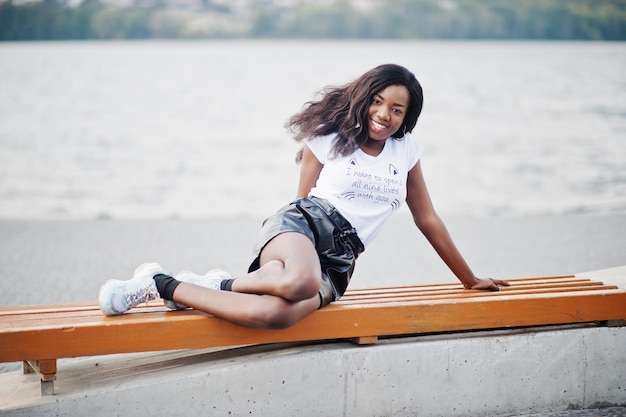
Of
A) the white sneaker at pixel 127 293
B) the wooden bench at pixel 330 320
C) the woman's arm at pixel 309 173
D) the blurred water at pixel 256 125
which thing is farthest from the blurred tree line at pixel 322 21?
the white sneaker at pixel 127 293

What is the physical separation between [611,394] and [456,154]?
20.5 metres

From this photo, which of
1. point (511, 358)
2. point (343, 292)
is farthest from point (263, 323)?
point (511, 358)

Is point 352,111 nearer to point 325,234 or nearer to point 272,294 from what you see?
point 325,234

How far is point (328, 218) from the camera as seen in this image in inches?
154

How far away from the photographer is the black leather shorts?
150 inches

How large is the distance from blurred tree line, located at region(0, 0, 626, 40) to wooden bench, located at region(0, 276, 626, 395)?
123 feet

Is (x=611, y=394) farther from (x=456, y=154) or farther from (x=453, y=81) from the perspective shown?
(x=453, y=81)

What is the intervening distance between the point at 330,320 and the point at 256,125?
28.0 metres

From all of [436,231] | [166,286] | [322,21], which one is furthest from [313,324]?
[322,21]

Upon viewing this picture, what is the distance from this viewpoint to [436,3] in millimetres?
42875

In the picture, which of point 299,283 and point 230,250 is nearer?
point 299,283

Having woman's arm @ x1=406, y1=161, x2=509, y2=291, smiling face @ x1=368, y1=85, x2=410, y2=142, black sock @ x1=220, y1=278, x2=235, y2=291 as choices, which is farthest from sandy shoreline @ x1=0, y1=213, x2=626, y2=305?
smiling face @ x1=368, y1=85, x2=410, y2=142

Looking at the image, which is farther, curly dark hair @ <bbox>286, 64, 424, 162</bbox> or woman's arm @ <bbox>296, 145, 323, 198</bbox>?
woman's arm @ <bbox>296, 145, 323, 198</bbox>

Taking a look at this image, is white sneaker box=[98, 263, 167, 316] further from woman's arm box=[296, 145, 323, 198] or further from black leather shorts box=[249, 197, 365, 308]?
woman's arm box=[296, 145, 323, 198]
